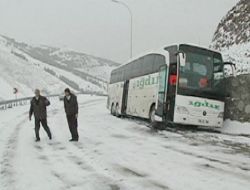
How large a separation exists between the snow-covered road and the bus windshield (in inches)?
78.9

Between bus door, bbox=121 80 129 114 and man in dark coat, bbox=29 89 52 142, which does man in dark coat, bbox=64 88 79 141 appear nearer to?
man in dark coat, bbox=29 89 52 142

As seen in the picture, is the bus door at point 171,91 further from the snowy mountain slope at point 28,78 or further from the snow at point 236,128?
the snowy mountain slope at point 28,78

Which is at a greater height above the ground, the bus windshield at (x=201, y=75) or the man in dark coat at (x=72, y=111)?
the bus windshield at (x=201, y=75)

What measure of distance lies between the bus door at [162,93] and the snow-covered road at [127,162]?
170cm

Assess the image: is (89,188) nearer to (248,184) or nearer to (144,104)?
(248,184)

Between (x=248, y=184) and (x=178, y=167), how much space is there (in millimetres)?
2084

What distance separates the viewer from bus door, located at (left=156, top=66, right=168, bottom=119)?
18.7 meters

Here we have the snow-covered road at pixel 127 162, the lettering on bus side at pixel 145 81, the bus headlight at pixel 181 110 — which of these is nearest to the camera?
the snow-covered road at pixel 127 162

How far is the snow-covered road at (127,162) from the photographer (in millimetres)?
8586

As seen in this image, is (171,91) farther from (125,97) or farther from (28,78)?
(28,78)

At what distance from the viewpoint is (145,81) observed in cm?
2239

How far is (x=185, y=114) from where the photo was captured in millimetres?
18219

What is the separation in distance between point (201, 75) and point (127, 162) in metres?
8.34

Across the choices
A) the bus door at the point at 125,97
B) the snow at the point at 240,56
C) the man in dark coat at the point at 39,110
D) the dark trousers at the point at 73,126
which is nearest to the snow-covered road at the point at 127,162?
the dark trousers at the point at 73,126
